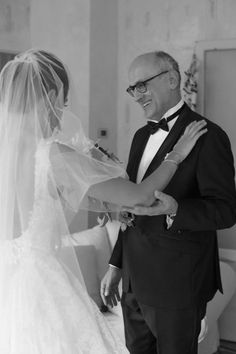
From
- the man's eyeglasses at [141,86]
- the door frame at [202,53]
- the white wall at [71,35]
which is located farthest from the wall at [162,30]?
the man's eyeglasses at [141,86]

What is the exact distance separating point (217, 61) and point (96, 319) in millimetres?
2719

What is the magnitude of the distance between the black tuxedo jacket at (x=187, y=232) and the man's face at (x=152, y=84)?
4.2 inches

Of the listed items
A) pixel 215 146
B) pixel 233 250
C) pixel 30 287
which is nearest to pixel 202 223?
pixel 215 146

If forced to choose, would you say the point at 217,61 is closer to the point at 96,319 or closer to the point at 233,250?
the point at 233,250

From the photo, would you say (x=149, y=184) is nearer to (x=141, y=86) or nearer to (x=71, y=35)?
(x=141, y=86)

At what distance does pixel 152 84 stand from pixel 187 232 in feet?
2.01

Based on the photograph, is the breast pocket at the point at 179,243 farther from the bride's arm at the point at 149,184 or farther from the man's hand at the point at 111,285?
the man's hand at the point at 111,285

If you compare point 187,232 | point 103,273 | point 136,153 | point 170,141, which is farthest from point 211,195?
point 103,273

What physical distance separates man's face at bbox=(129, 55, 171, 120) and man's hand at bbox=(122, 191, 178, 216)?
0.48 m

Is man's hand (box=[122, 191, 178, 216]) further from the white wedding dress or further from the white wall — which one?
the white wall

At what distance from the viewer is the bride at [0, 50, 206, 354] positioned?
1813 mm

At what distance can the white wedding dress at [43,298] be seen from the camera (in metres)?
1.81

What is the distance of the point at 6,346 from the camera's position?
1.84m

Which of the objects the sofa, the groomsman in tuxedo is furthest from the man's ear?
the sofa
